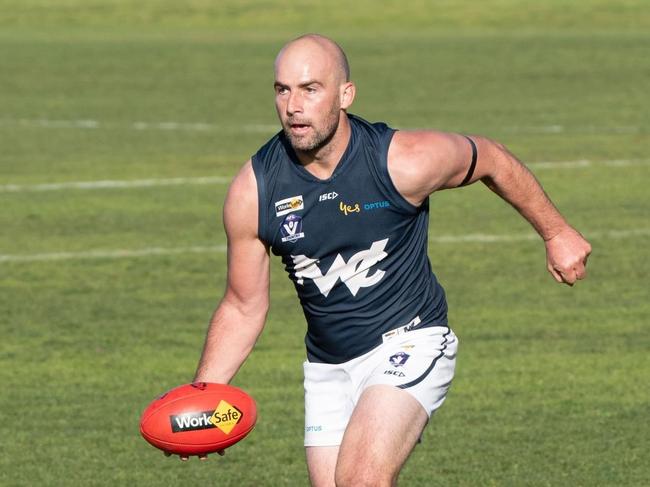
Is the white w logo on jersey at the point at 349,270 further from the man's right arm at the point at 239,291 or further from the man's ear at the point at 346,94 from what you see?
the man's ear at the point at 346,94

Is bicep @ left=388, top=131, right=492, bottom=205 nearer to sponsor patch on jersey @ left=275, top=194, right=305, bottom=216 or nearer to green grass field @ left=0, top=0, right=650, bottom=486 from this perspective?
sponsor patch on jersey @ left=275, top=194, right=305, bottom=216

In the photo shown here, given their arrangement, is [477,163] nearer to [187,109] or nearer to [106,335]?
[106,335]

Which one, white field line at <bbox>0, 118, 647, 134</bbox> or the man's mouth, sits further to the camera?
white field line at <bbox>0, 118, 647, 134</bbox>

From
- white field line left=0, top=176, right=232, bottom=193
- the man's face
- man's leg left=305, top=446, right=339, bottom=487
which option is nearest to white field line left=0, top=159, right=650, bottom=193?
white field line left=0, top=176, right=232, bottom=193

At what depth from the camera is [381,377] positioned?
26.4 ft

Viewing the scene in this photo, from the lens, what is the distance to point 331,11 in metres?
52.9

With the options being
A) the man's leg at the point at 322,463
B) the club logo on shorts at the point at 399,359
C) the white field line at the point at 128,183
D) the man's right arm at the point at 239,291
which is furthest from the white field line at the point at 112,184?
the club logo on shorts at the point at 399,359

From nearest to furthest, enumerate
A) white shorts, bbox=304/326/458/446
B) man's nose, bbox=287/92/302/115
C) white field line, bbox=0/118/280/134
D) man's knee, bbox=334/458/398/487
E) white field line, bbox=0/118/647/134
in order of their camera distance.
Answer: man's knee, bbox=334/458/398/487 → man's nose, bbox=287/92/302/115 → white shorts, bbox=304/326/458/446 → white field line, bbox=0/118/647/134 → white field line, bbox=0/118/280/134

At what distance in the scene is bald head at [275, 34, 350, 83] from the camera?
7.88m

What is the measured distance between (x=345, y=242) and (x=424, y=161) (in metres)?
0.56

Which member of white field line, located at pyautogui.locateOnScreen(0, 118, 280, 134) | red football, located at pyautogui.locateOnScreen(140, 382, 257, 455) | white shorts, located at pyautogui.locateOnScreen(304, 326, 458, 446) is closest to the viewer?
red football, located at pyautogui.locateOnScreen(140, 382, 257, 455)

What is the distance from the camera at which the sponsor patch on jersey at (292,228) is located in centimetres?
809

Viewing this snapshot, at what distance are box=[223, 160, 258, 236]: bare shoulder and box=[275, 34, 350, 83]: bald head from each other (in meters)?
0.58

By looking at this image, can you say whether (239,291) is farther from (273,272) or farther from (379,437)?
(273,272)
